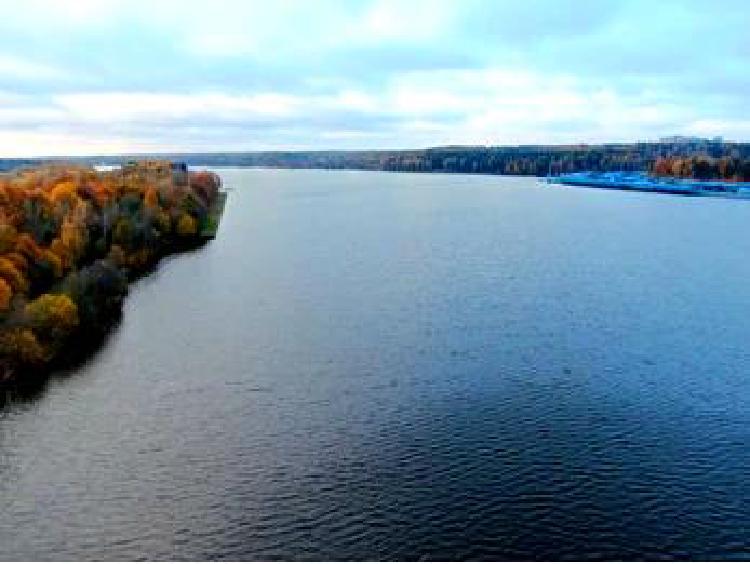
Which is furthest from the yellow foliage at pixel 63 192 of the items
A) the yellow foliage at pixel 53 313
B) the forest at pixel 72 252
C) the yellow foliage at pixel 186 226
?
the yellow foliage at pixel 53 313

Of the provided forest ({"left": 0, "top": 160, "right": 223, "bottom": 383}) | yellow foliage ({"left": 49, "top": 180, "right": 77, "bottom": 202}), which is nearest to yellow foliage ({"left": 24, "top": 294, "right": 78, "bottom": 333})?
forest ({"left": 0, "top": 160, "right": 223, "bottom": 383})

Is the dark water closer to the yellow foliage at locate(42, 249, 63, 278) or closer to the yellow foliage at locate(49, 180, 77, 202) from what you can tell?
the yellow foliage at locate(42, 249, 63, 278)

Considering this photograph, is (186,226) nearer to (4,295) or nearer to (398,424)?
(4,295)

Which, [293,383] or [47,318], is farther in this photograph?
[47,318]

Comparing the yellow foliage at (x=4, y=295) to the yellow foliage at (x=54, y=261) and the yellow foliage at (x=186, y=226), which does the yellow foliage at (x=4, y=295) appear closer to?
the yellow foliage at (x=54, y=261)

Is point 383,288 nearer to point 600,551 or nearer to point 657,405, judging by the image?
point 657,405

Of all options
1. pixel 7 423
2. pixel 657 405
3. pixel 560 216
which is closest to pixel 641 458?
pixel 657 405
